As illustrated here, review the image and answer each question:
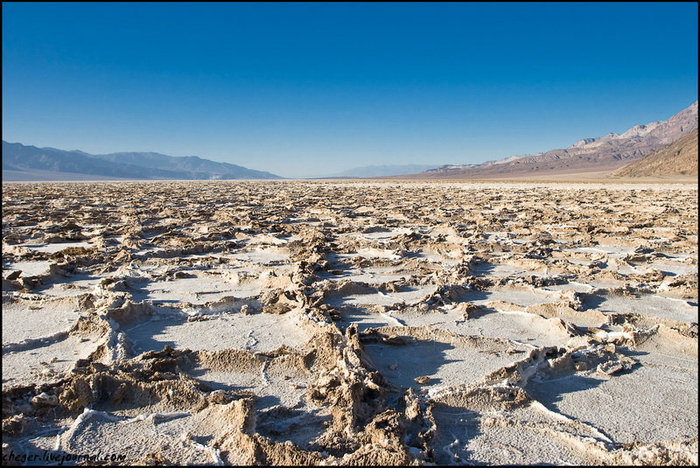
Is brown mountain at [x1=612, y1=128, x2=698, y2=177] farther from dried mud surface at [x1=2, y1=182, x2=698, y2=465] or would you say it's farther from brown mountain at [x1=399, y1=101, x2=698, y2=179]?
dried mud surface at [x1=2, y1=182, x2=698, y2=465]

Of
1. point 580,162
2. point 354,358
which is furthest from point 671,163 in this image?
point 580,162

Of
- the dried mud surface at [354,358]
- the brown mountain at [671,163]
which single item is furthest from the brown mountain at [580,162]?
the dried mud surface at [354,358]

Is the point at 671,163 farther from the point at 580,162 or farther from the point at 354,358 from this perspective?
the point at 580,162

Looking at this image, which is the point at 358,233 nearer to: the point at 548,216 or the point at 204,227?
the point at 204,227

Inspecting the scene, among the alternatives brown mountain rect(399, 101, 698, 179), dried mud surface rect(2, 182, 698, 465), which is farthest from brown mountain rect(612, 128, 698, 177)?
dried mud surface rect(2, 182, 698, 465)

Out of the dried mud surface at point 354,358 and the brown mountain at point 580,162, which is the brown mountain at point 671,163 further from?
the dried mud surface at point 354,358
